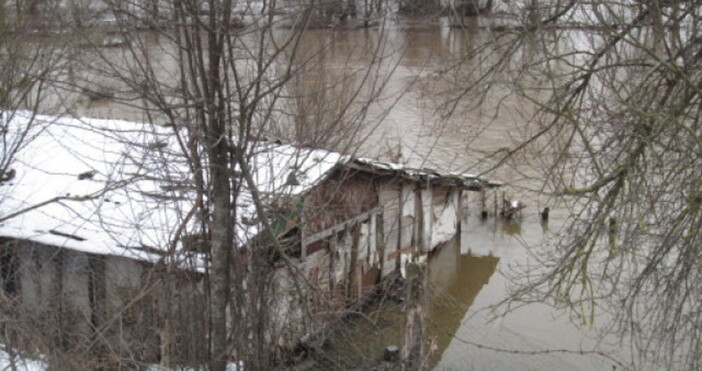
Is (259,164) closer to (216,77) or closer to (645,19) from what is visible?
(216,77)

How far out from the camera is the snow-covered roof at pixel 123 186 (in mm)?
6074

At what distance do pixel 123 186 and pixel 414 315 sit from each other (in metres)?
2.74

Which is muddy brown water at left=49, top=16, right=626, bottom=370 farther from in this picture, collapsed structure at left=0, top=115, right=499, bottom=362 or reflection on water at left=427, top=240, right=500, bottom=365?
collapsed structure at left=0, top=115, right=499, bottom=362

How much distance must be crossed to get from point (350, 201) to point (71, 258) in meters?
4.14

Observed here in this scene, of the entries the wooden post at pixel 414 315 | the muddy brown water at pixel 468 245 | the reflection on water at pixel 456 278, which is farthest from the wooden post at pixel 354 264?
the wooden post at pixel 414 315

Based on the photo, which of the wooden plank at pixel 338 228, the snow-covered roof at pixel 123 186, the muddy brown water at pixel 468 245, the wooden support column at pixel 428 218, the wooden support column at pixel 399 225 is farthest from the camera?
the wooden support column at pixel 428 218

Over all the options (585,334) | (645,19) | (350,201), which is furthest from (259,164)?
(585,334)

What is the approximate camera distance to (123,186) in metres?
5.52

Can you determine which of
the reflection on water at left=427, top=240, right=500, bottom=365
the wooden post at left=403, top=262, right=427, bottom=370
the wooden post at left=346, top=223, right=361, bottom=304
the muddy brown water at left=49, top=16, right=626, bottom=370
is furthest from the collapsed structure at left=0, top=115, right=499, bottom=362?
the wooden post at left=403, top=262, right=427, bottom=370

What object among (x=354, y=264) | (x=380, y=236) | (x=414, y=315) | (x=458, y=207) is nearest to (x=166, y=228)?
(x=414, y=315)

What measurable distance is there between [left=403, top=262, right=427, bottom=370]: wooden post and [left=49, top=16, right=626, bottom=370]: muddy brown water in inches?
14.5

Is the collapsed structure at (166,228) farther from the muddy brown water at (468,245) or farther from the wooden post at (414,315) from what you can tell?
the wooden post at (414,315)

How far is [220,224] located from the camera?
5223 millimetres

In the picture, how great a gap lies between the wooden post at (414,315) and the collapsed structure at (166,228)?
834 mm
